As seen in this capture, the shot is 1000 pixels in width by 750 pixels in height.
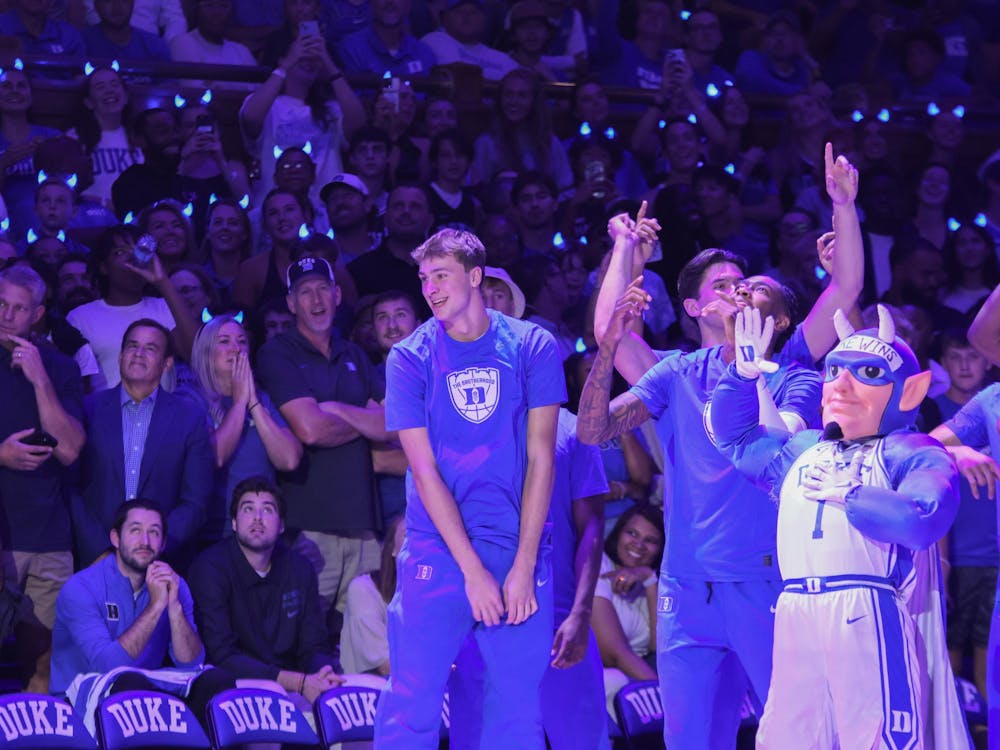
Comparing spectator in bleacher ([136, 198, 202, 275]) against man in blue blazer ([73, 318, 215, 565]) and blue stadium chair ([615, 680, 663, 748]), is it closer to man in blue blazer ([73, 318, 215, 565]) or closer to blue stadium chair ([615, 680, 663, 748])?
man in blue blazer ([73, 318, 215, 565])

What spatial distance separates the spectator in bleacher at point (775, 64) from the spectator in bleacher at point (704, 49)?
28 centimetres

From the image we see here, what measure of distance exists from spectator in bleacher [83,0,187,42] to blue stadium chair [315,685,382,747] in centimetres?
535

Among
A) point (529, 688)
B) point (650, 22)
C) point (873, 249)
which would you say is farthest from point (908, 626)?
point (650, 22)

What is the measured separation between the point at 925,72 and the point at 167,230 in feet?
22.1

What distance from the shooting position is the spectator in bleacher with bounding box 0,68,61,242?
8406 millimetres

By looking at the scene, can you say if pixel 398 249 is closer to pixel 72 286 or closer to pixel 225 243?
pixel 225 243

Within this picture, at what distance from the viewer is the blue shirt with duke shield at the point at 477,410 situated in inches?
184

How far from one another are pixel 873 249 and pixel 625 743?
15.3 ft

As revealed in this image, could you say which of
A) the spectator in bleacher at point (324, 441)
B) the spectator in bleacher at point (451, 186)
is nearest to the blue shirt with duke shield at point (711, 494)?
the spectator in bleacher at point (324, 441)

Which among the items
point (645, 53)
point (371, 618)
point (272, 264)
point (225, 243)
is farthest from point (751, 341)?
point (645, 53)

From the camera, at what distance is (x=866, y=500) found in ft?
13.4

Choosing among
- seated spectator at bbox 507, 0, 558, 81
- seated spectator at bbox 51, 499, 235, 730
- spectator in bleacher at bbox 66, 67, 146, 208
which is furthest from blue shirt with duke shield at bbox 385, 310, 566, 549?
seated spectator at bbox 507, 0, 558, 81

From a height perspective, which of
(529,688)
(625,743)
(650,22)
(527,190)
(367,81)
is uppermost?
(650,22)

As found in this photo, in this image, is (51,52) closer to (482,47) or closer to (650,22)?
(482,47)
